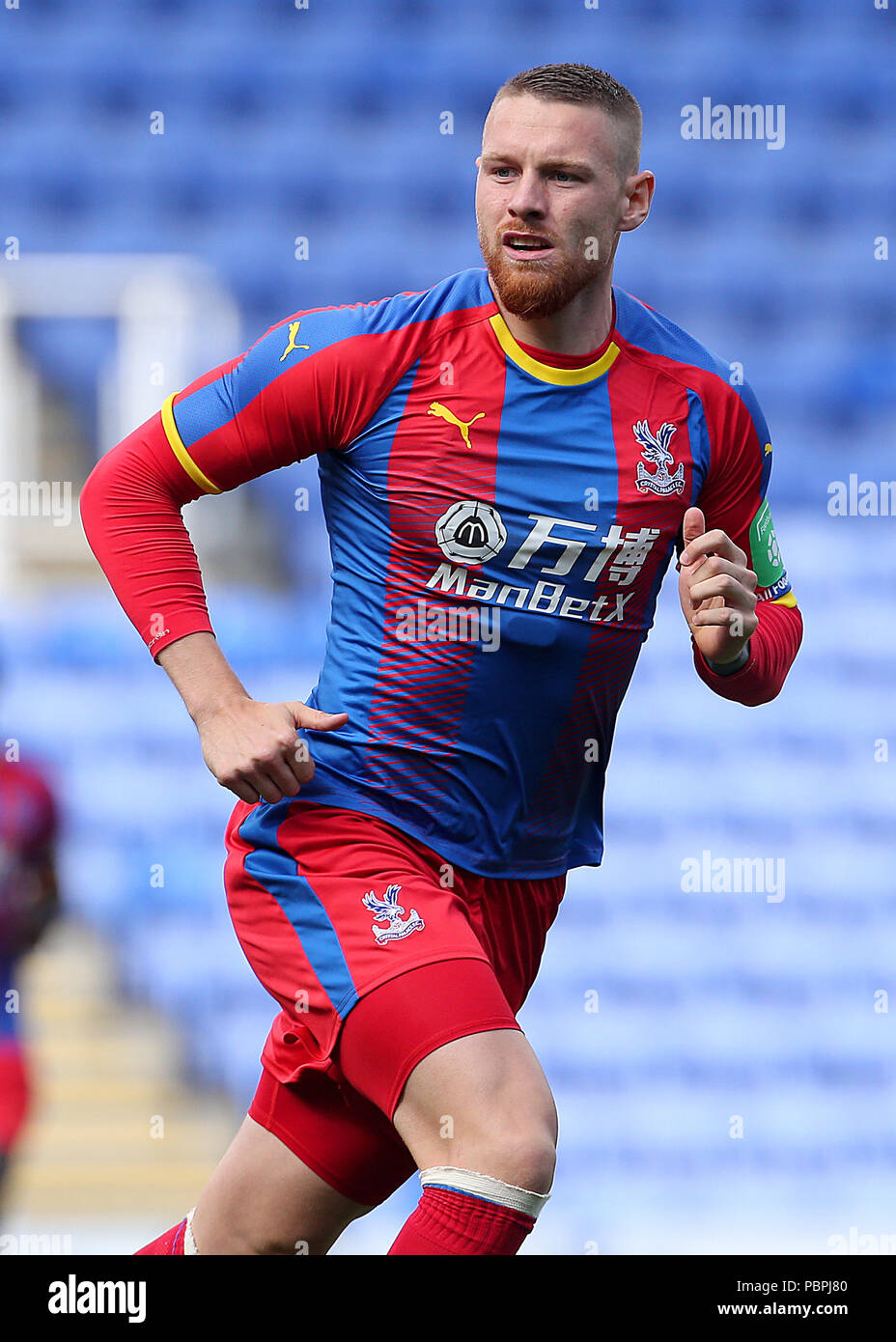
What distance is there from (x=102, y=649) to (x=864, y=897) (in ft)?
7.55

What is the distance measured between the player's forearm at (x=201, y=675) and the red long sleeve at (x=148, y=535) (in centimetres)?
2

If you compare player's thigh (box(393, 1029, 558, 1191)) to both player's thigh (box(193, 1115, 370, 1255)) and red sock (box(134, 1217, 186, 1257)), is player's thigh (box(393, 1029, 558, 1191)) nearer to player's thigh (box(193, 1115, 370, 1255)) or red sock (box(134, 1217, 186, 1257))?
player's thigh (box(193, 1115, 370, 1255))

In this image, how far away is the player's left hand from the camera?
2.22 m

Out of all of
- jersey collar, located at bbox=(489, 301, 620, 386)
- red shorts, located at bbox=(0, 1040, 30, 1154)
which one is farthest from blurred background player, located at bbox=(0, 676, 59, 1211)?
jersey collar, located at bbox=(489, 301, 620, 386)

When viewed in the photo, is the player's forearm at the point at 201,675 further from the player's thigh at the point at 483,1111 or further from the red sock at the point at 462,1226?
the red sock at the point at 462,1226

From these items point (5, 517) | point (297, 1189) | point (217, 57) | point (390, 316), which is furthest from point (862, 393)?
point (297, 1189)

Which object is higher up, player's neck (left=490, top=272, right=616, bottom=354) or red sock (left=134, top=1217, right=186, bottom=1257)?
player's neck (left=490, top=272, right=616, bottom=354)

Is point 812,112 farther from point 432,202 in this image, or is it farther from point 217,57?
point 217,57

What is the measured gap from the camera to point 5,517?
525 cm

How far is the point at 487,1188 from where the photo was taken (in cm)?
199

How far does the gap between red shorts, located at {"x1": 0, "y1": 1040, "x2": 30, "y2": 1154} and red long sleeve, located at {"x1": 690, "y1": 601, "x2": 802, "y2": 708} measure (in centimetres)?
210

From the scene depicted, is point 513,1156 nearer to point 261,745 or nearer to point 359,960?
point 359,960
